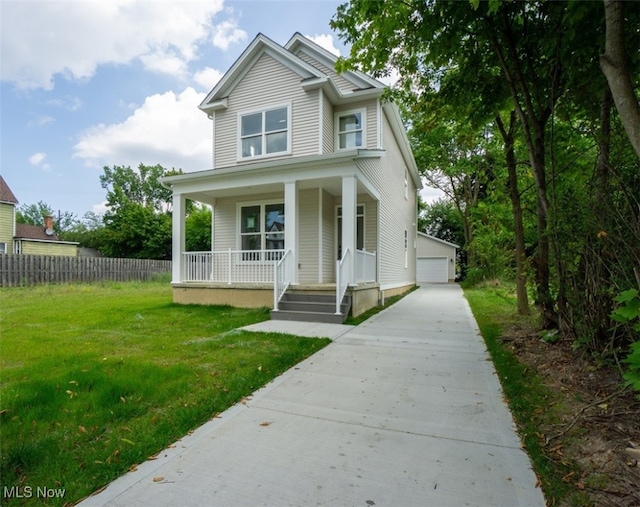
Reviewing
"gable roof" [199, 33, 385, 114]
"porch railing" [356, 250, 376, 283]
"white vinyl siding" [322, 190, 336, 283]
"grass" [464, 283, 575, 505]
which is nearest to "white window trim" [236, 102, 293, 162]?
"gable roof" [199, 33, 385, 114]

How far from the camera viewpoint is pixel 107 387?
3412 mm

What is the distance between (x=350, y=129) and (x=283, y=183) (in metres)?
3.68

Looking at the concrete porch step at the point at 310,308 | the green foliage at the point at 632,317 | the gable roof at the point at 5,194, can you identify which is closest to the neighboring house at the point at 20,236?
the gable roof at the point at 5,194

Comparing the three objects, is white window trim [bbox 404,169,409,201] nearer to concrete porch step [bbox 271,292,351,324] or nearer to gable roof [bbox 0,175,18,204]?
concrete porch step [bbox 271,292,351,324]

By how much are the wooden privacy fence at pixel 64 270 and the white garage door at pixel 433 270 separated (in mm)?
18240

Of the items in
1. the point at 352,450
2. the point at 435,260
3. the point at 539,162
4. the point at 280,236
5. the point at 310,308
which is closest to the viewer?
the point at 352,450

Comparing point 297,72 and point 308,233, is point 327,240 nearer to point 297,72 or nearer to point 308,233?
point 308,233

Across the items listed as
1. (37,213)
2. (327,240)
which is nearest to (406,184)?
(327,240)

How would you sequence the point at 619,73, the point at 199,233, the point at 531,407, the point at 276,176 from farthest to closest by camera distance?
the point at 199,233
the point at 276,176
the point at 531,407
the point at 619,73

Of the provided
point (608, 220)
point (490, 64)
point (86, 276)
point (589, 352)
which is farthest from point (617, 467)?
point (86, 276)

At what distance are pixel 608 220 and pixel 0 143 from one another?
782 centimetres

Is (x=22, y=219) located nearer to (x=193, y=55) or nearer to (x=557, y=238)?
(x=193, y=55)

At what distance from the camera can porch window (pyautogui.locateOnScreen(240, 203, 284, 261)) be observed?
10.4 metres

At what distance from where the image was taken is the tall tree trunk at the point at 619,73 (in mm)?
2768
